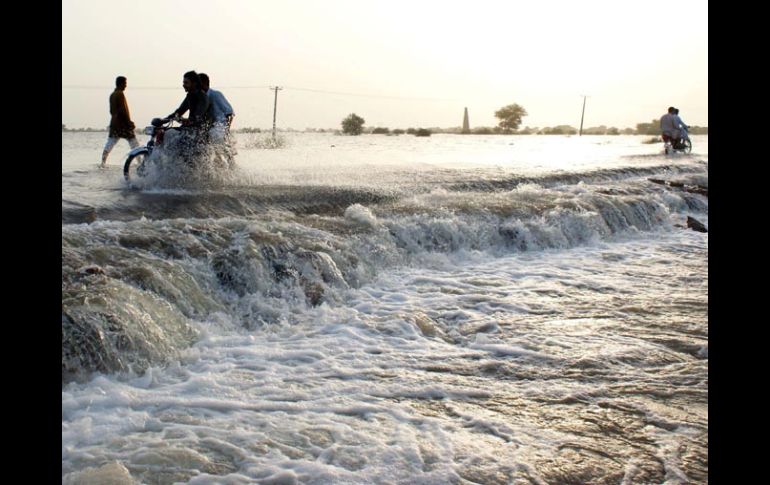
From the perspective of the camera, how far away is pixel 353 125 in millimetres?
60375

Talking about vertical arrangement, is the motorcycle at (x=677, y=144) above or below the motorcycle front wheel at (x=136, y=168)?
above

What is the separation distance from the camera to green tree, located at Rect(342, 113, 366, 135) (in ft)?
194

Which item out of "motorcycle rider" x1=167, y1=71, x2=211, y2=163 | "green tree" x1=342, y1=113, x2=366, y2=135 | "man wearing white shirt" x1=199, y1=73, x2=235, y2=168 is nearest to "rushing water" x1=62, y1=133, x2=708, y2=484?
"motorcycle rider" x1=167, y1=71, x2=211, y2=163

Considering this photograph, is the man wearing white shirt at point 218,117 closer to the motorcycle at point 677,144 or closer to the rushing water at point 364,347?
the rushing water at point 364,347

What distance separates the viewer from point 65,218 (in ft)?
22.4

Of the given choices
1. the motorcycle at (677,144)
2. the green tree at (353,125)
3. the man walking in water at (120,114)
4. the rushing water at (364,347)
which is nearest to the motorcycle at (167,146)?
the rushing water at (364,347)

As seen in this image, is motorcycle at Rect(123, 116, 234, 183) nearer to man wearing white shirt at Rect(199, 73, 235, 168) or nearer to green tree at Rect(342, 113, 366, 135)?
man wearing white shirt at Rect(199, 73, 235, 168)

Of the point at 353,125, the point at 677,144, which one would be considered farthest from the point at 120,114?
the point at 353,125

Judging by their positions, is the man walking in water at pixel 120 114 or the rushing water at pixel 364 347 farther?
the man walking in water at pixel 120 114

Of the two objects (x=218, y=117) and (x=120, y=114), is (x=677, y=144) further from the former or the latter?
(x=120, y=114)

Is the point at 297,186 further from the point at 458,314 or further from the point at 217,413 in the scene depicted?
the point at 217,413

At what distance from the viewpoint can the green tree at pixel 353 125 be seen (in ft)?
194
